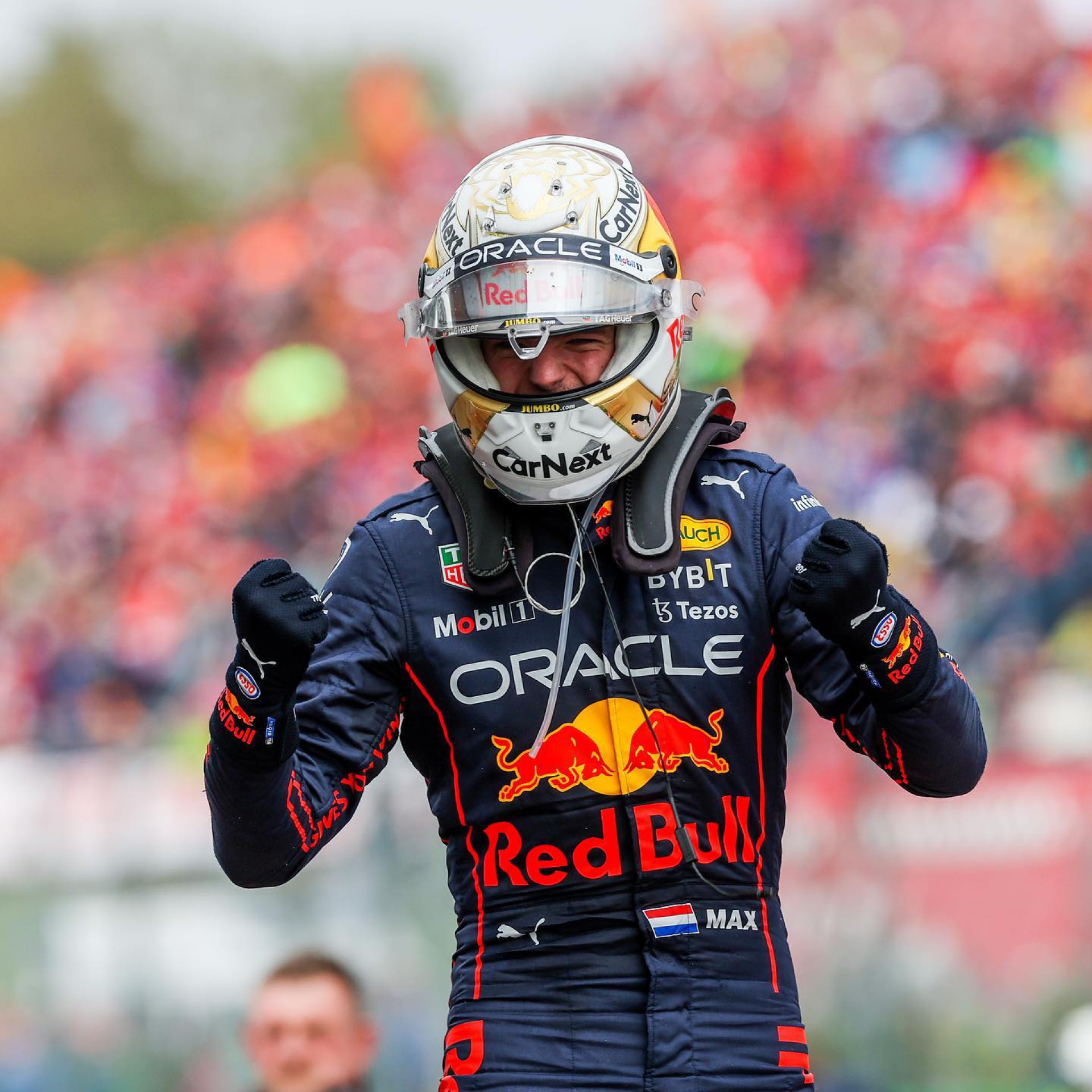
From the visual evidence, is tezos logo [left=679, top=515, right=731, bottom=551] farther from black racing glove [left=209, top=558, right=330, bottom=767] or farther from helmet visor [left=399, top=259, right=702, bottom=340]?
black racing glove [left=209, top=558, right=330, bottom=767]

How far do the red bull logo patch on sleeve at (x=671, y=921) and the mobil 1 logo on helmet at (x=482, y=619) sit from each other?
0.45 meters

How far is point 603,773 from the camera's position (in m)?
2.48

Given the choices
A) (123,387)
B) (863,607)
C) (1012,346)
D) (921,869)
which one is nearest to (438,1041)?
(921,869)

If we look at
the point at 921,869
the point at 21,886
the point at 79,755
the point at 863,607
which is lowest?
the point at 863,607

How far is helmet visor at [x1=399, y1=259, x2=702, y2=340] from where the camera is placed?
8.32 feet

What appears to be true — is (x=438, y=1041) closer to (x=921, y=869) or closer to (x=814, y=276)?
(x=921, y=869)

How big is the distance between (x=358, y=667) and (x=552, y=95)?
45.4 ft

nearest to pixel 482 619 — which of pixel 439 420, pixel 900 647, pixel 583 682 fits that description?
pixel 583 682

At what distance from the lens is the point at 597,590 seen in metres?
2.56

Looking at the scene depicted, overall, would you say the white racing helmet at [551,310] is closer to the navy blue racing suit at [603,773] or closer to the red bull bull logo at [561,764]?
the navy blue racing suit at [603,773]

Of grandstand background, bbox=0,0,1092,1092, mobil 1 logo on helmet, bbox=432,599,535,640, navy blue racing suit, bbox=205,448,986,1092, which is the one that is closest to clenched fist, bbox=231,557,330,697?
navy blue racing suit, bbox=205,448,986,1092

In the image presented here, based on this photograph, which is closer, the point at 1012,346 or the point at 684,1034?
the point at 684,1034

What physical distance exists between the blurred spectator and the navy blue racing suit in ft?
6.62

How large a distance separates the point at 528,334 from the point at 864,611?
0.64 m
